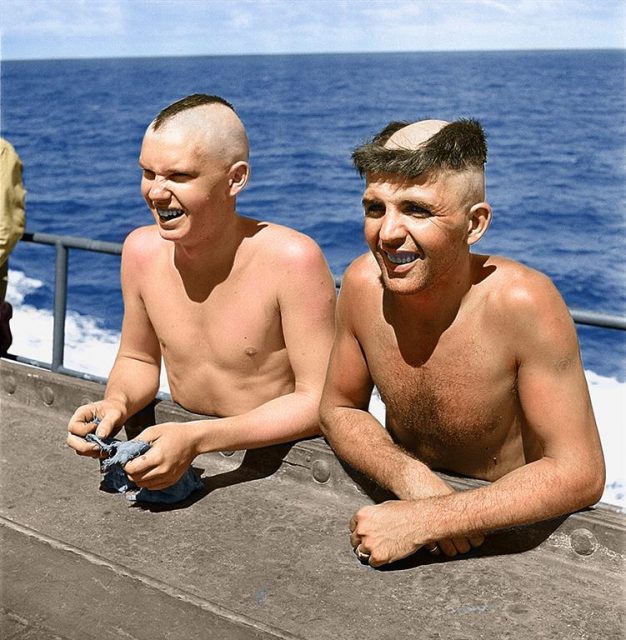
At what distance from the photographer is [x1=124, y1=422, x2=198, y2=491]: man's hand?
2.75 meters

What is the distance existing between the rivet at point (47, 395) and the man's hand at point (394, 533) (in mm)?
1369

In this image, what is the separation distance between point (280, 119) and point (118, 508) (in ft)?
136

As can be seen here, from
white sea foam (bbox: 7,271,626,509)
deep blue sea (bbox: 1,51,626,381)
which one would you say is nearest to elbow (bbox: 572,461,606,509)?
white sea foam (bbox: 7,271,626,509)

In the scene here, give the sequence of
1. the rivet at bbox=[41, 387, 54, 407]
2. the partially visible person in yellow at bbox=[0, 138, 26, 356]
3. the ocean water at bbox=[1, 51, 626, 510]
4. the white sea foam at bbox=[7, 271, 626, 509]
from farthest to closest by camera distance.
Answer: the ocean water at bbox=[1, 51, 626, 510], the white sea foam at bbox=[7, 271, 626, 509], the partially visible person in yellow at bbox=[0, 138, 26, 356], the rivet at bbox=[41, 387, 54, 407]

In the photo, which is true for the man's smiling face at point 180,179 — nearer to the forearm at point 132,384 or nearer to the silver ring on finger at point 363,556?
the forearm at point 132,384

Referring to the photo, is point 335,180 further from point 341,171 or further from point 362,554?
point 362,554

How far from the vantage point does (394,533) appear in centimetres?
→ 249

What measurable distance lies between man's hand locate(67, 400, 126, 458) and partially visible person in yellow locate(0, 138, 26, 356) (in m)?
1.74

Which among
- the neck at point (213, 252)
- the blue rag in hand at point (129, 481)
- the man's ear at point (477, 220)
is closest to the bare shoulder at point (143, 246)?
the neck at point (213, 252)

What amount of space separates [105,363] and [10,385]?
9284 mm

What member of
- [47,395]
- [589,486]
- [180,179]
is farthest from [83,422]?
[589,486]

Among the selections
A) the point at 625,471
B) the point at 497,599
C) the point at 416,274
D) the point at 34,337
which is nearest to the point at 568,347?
the point at 416,274

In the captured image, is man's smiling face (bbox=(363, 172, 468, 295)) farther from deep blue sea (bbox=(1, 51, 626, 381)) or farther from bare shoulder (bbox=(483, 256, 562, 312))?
deep blue sea (bbox=(1, 51, 626, 381))

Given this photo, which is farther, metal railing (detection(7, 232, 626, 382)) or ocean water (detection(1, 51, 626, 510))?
ocean water (detection(1, 51, 626, 510))
